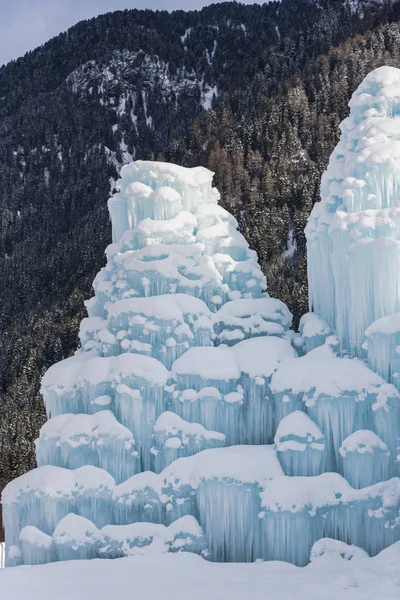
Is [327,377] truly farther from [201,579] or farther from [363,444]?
[201,579]

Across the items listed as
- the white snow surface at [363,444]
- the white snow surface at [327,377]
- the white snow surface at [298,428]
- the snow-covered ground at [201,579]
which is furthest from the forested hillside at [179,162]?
the white snow surface at [363,444]

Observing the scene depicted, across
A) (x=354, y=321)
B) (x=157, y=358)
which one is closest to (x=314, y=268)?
(x=354, y=321)

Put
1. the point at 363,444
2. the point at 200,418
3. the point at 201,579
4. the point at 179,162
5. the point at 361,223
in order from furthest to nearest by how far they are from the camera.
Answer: the point at 179,162
the point at 200,418
the point at 361,223
the point at 363,444
the point at 201,579

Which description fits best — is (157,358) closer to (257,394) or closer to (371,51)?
(257,394)

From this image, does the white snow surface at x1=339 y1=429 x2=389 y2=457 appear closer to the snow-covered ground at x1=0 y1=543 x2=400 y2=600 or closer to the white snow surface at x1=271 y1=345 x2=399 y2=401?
the white snow surface at x1=271 y1=345 x2=399 y2=401

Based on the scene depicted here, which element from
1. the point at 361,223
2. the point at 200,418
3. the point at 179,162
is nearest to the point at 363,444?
the point at 200,418

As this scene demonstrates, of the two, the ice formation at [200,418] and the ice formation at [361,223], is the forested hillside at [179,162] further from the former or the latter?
the ice formation at [361,223]

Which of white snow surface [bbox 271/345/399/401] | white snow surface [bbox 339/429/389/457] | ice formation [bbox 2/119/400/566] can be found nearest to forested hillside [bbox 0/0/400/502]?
ice formation [bbox 2/119/400/566]
